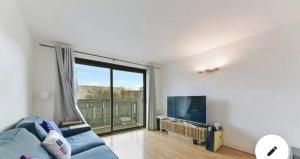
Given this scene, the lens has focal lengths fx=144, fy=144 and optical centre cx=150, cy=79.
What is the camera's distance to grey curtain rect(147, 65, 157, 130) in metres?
4.56

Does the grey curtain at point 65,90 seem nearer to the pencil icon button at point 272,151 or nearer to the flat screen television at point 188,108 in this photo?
the flat screen television at point 188,108

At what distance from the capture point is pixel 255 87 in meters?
2.74

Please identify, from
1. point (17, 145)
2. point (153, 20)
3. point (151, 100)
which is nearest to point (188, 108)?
point (151, 100)

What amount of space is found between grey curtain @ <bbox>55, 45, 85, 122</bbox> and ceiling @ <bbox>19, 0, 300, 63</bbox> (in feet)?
1.09

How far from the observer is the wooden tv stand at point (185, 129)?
3.20 m

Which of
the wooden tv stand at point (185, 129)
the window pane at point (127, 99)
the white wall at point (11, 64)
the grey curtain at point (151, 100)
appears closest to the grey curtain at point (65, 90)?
the white wall at point (11, 64)

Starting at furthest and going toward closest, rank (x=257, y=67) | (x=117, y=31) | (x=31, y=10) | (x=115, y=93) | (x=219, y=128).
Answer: (x=115, y=93)
(x=219, y=128)
(x=257, y=67)
(x=117, y=31)
(x=31, y=10)

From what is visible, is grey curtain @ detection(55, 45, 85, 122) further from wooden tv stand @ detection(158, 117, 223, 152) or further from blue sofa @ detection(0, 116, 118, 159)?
wooden tv stand @ detection(158, 117, 223, 152)

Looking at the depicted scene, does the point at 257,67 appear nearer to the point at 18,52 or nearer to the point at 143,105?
the point at 143,105

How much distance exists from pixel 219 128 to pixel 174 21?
2.43 metres

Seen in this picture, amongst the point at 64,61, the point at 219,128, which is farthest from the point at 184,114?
the point at 64,61

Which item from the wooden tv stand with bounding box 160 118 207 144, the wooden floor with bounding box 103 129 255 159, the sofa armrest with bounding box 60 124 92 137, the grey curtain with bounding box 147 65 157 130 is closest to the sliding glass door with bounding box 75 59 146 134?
the grey curtain with bounding box 147 65 157 130

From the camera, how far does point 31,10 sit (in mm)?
1941

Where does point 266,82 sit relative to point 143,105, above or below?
above
